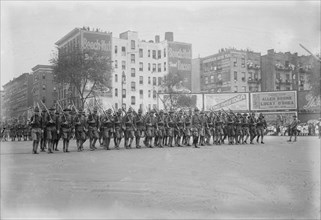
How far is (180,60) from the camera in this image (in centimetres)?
7306

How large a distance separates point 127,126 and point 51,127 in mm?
3601

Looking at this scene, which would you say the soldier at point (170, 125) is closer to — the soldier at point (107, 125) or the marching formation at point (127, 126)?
the marching formation at point (127, 126)

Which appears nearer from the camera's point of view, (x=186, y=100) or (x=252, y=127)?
(x=252, y=127)

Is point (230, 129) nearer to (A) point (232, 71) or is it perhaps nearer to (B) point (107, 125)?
(B) point (107, 125)

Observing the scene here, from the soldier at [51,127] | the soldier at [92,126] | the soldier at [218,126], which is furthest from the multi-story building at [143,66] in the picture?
the soldier at [51,127]

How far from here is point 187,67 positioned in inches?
2872

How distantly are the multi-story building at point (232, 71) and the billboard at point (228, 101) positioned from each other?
865 inches

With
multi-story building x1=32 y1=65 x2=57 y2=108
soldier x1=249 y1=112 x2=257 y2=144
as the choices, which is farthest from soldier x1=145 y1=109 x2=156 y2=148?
multi-story building x1=32 y1=65 x2=57 y2=108

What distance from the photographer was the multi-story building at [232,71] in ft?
Answer: 233

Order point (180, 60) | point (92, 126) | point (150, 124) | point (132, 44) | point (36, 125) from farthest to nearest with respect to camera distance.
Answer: point (180, 60) < point (132, 44) < point (150, 124) < point (92, 126) < point (36, 125)

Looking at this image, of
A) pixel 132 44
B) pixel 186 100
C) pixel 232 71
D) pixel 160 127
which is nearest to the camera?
pixel 160 127

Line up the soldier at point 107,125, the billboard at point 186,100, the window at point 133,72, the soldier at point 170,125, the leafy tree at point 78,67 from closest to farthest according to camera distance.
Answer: the soldier at point 107,125 < the soldier at point 170,125 < the leafy tree at point 78,67 < the billboard at point 186,100 < the window at point 133,72

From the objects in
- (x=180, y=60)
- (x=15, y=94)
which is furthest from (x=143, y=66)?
(x=15, y=94)

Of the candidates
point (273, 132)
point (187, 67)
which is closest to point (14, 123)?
point (273, 132)
